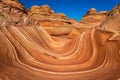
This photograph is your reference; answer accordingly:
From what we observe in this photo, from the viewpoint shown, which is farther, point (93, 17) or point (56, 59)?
point (93, 17)

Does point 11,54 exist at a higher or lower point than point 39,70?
higher

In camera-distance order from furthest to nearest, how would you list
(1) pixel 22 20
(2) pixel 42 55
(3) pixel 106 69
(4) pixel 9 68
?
(1) pixel 22 20 < (2) pixel 42 55 < (3) pixel 106 69 < (4) pixel 9 68

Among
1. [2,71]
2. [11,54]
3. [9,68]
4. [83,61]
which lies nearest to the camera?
[2,71]

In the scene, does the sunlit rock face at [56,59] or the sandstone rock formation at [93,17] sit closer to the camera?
the sunlit rock face at [56,59]

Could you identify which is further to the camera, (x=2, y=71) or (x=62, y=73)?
(x=62, y=73)

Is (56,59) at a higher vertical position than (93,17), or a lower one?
lower

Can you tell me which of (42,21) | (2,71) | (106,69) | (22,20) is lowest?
(2,71)

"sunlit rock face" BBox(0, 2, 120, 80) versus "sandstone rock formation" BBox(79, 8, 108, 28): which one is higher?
"sandstone rock formation" BBox(79, 8, 108, 28)

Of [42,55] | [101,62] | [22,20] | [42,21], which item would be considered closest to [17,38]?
[42,55]

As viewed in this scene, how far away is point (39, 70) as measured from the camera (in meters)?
5.31

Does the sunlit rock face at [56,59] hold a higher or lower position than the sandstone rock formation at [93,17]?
lower

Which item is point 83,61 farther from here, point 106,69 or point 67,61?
point 106,69

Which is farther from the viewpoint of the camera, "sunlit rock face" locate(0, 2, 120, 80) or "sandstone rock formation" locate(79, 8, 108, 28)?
"sandstone rock formation" locate(79, 8, 108, 28)

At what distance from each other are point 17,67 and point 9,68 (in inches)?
11.7
